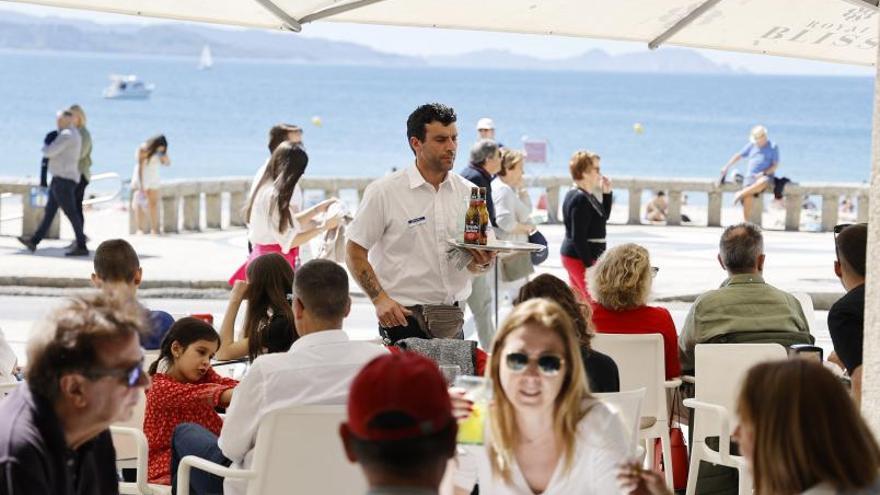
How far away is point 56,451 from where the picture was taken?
3.31 metres

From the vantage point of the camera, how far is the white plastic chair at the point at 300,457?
4.75 meters

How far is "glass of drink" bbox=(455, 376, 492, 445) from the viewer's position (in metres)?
4.02

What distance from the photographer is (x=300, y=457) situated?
4.83 meters

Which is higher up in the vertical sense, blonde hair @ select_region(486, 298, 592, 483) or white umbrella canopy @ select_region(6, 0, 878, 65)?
white umbrella canopy @ select_region(6, 0, 878, 65)

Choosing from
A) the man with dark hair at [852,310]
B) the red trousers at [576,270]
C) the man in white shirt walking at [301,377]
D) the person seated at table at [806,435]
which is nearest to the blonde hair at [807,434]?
the person seated at table at [806,435]

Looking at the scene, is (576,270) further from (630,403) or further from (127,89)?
(127,89)

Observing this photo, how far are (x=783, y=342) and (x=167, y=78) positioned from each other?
15285cm

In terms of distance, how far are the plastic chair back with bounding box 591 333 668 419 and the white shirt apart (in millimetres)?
1052

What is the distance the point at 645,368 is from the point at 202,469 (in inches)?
88.7

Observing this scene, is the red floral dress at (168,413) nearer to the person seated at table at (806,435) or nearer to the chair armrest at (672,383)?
the chair armrest at (672,383)

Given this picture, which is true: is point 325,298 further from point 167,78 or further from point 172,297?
point 167,78

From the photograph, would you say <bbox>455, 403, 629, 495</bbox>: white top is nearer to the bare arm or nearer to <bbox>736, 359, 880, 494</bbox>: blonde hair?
<bbox>736, 359, 880, 494</bbox>: blonde hair

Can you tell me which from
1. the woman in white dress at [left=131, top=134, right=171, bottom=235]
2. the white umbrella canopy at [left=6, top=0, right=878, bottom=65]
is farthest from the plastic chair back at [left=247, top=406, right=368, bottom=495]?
the woman in white dress at [left=131, top=134, right=171, bottom=235]

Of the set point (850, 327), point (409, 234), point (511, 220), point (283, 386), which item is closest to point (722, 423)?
point (850, 327)
